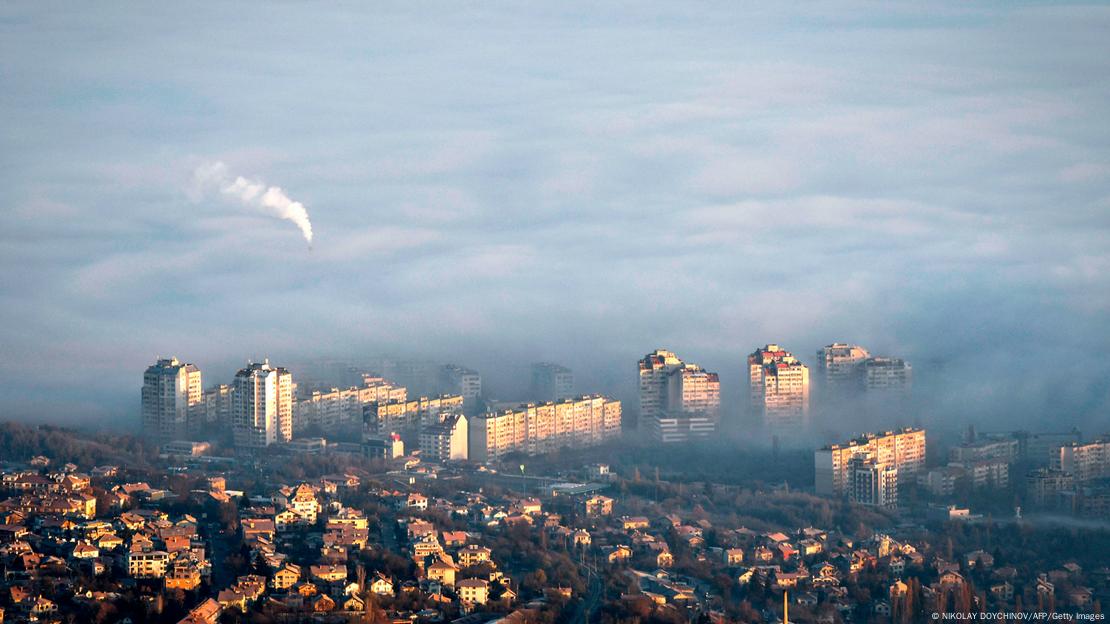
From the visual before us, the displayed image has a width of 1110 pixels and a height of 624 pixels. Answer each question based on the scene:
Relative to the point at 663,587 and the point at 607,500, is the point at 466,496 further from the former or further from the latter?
the point at 663,587

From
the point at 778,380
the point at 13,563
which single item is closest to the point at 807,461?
the point at 778,380

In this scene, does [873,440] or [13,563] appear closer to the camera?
[13,563]

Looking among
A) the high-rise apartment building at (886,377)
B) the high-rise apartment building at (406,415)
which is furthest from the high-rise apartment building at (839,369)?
the high-rise apartment building at (406,415)

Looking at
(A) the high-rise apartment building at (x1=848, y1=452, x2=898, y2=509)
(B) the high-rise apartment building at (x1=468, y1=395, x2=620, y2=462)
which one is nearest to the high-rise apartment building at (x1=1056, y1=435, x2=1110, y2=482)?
(A) the high-rise apartment building at (x1=848, y1=452, x2=898, y2=509)

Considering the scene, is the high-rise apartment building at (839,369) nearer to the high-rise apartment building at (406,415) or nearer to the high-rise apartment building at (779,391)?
the high-rise apartment building at (779,391)

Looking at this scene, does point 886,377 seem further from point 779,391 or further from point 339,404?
point 339,404

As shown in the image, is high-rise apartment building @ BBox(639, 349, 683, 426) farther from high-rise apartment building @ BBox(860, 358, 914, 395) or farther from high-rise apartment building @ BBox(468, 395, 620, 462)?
high-rise apartment building @ BBox(860, 358, 914, 395)
